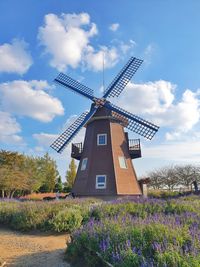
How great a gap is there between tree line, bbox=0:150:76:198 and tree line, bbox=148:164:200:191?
14404 mm

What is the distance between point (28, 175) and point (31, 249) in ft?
120

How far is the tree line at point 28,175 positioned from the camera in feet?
128

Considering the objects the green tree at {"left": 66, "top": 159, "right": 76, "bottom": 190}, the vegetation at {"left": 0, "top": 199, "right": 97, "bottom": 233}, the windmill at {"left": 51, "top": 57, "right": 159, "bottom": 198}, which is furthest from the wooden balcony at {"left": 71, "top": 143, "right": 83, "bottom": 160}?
the green tree at {"left": 66, "top": 159, "right": 76, "bottom": 190}

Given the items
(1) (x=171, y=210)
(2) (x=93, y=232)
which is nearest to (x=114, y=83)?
(1) (x=171, y=210)

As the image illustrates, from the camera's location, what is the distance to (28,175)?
143 ft

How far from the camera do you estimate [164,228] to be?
5293mm

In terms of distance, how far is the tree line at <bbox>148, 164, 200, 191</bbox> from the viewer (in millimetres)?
48562

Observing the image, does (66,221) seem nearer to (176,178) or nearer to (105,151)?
(105,151)

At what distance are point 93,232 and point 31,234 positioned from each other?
5145mm

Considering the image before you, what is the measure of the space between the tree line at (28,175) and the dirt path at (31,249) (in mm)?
28014

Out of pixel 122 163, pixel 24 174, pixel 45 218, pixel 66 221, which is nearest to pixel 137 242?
pixel 66 221

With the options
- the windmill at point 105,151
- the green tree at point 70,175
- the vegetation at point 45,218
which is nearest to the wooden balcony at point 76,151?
the windmill at point 105,151

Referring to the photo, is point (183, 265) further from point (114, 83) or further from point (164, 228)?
point (114, 83)

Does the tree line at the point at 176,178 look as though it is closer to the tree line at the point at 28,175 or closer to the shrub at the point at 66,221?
the tree line at the point at 28,175
